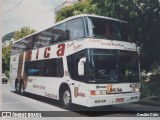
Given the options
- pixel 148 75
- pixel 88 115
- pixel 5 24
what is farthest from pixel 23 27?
pixel 148 75

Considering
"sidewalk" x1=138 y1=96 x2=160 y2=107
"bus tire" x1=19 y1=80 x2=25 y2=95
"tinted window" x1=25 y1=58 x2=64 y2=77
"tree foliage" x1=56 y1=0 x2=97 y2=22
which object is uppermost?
"tree foliage" x1=56 y1=0 x2=97 y2=22

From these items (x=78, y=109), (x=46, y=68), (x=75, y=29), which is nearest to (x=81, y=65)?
(x=75, y=29)

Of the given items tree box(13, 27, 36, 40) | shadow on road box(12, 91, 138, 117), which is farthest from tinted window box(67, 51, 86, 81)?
tree box(13, 27, 36, 40)

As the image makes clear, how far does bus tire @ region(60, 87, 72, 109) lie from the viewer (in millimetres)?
7062

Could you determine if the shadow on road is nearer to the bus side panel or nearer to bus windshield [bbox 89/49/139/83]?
bus windshield [bbox 89/49/139/83]

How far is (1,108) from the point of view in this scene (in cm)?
656

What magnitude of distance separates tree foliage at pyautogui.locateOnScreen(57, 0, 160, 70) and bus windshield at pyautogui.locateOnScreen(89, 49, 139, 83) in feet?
1.10

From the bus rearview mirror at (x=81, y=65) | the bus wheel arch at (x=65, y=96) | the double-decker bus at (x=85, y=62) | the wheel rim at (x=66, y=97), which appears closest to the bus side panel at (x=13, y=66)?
the double-decker bus at (x=85, y=62)

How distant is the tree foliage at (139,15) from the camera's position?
6.99 metres

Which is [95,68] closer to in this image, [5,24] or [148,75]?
[148,75]

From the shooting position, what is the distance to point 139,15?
704 centimetres

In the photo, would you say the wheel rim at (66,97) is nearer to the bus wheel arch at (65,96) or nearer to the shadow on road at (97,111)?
the bus wheel arch at (65,96)

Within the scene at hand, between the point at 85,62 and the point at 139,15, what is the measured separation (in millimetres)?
1608

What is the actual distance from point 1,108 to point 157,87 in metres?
3.38
